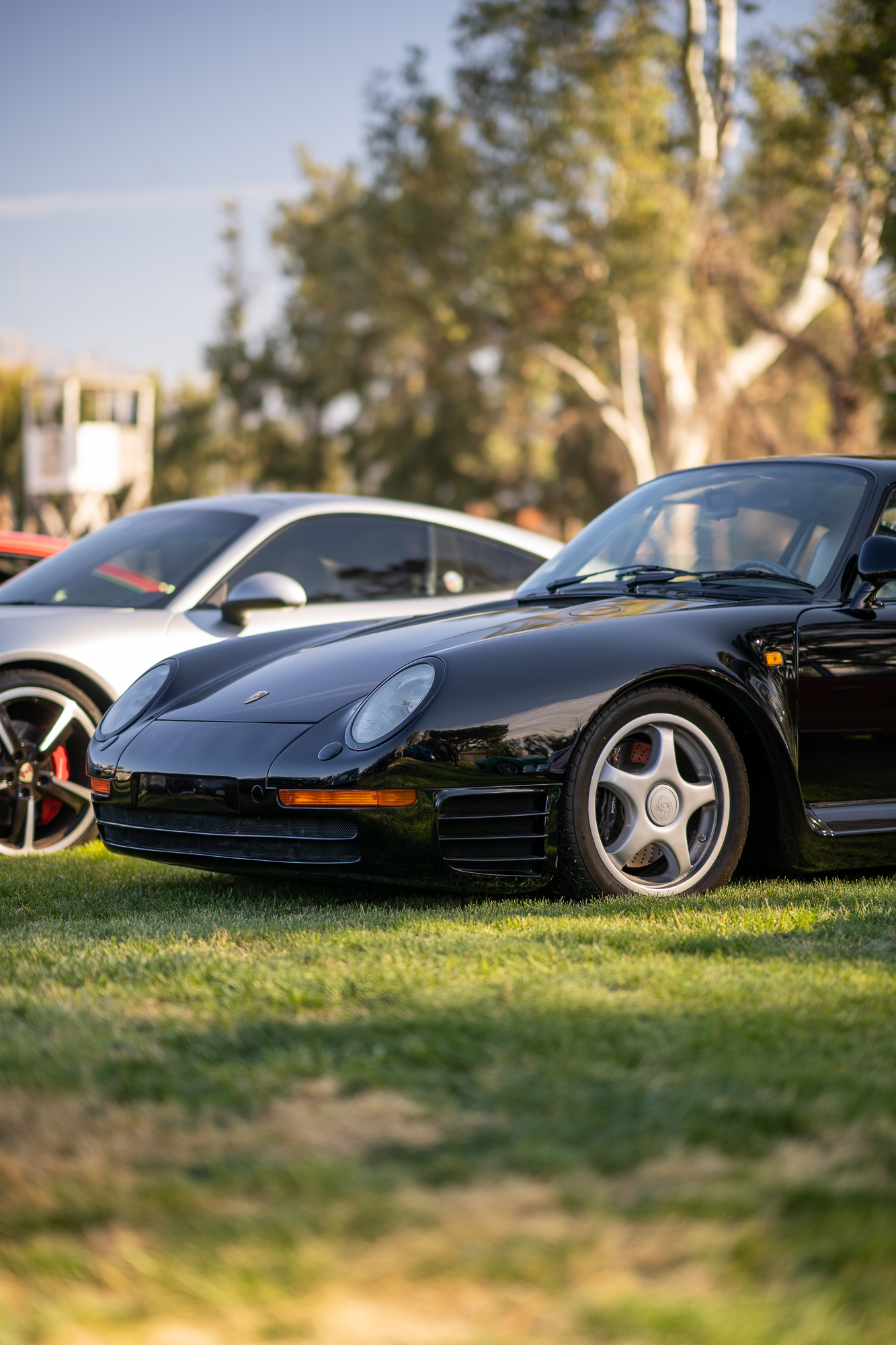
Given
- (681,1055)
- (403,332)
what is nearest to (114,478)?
(403,332)

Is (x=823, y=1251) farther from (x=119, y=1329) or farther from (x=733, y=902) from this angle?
(x=733, y=902)

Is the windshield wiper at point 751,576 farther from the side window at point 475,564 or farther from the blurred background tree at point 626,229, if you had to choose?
the blurred background tree at point 626,229

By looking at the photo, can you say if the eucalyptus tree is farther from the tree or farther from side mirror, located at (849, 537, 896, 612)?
side mirror, located at (849, 537, 896, 612)

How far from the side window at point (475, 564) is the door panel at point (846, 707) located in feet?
8.57

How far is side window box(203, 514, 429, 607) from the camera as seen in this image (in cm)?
650

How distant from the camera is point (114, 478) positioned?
2088 inches

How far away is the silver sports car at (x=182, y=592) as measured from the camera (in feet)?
18.7

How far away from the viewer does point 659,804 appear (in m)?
4.13

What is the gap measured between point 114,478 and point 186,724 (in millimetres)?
50438

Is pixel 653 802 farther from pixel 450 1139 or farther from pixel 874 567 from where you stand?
pixel 450 1139

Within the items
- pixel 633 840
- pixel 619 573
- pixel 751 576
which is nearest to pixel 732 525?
pixel 751 576

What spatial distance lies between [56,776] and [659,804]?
8.90 feet

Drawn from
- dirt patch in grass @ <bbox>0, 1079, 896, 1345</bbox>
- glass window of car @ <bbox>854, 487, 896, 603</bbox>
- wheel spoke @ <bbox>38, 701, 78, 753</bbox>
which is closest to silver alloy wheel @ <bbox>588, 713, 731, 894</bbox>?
glass window of car @ <bbox>854, 487, 896, 603</bbox>

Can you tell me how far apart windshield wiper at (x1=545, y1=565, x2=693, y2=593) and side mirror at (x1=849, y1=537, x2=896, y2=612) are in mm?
597
